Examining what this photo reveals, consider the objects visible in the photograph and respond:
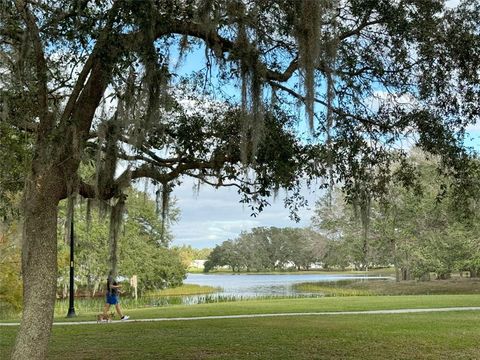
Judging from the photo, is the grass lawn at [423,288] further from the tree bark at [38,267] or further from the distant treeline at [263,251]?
the distant treeline at [263,251]

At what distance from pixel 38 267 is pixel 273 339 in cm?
504

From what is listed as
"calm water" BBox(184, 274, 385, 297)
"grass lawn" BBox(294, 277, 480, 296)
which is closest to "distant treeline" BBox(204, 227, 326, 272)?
"calm water" BBox(184, 274, 385, 297)

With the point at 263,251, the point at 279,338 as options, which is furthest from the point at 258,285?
the point at 263,251

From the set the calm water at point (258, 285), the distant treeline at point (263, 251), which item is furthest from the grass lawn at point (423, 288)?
the distant treeline at point (263, 251)

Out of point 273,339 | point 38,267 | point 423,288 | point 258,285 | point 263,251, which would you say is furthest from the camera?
point 263,251

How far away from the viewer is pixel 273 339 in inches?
374

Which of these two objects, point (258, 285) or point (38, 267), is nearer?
point (38, 267)

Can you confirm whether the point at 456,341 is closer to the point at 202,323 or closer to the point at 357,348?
the point at 357,348

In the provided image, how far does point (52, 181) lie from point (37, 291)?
1.19m

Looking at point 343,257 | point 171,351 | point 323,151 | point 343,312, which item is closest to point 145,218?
point 343,257

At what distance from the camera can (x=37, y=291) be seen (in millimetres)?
5637

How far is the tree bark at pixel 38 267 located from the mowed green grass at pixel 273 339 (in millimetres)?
2606

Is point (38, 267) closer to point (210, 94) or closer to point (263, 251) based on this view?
point (210, 94)

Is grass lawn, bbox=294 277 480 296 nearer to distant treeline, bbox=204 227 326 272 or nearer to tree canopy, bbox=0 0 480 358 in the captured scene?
tree canopy, bbox=0 0 480 358
